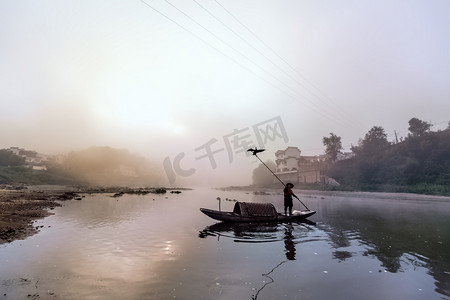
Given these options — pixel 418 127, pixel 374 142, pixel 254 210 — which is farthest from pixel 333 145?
pixel 254 210

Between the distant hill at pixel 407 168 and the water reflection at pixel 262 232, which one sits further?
the distant hill at pixel 407 168

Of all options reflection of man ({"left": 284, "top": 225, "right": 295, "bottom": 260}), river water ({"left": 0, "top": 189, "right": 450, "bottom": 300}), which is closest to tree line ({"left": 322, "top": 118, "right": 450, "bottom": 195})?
river water ({"left": 0, "top": 189, "right": 450, "bottom": 300})

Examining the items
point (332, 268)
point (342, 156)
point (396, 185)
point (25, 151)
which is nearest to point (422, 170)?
point (396, 185)

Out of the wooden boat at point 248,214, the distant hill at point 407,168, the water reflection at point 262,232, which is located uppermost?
the distant hill at point 407,168

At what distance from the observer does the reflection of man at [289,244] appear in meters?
13.8

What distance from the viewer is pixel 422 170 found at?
218ft

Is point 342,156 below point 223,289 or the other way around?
the other way around

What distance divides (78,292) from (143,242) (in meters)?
7.83

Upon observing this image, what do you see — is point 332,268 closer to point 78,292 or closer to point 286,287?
point 286,287

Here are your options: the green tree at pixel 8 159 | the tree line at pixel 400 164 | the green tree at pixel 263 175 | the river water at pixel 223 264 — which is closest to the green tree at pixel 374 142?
the tree line at pixel 400 164

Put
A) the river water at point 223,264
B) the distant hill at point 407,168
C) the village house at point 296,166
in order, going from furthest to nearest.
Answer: the village house at point 296,166 → the distant hill at point 407,168 → the river water at point 223,264

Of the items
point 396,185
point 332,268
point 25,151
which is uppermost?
point 25,151

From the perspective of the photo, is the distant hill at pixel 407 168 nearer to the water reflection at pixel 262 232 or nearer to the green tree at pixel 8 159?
the water reflection at pixel 262 232

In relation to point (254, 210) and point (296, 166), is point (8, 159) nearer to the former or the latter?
point (296, 166)
